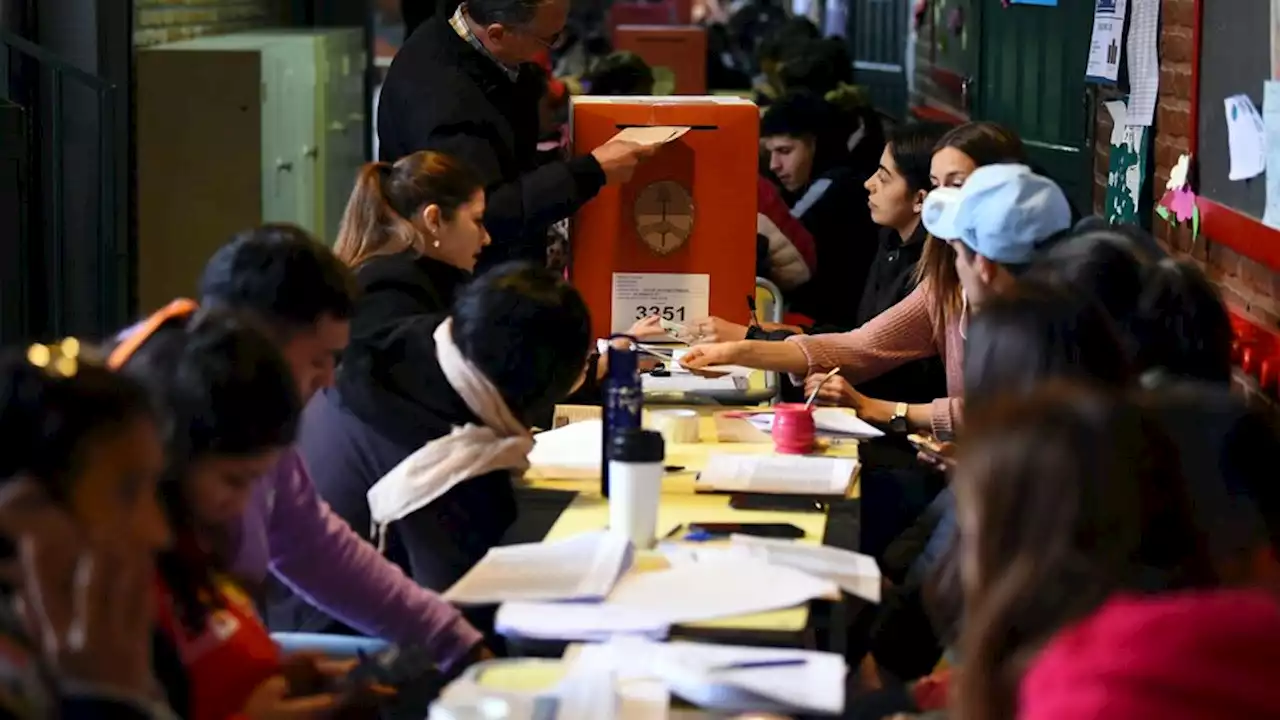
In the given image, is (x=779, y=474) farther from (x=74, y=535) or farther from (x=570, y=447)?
(x=74, y=535)

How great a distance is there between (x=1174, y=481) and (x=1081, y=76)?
13.4 feet

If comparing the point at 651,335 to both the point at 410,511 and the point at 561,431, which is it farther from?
the point at 410,511

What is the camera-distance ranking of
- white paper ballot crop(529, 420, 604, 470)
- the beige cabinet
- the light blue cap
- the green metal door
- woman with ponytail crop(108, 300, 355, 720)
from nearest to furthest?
woman with ponytail crop(108, 300, 355, 720)
the light blue cap
white paper ballot crop(529, 420, 604, 470)
the green metal door
the beige cabinet

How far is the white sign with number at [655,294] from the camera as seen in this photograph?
179 inches

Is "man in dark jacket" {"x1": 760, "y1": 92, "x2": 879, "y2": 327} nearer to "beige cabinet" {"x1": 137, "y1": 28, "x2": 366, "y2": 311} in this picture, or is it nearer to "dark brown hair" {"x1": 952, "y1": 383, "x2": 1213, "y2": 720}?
"beige cabinet" {"x1": 137, "y1": 28, "x2": 366, "y2": 311}

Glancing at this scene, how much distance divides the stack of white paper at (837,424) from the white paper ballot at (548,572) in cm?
101

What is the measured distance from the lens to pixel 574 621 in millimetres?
2422

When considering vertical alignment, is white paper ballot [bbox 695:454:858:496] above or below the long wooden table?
above

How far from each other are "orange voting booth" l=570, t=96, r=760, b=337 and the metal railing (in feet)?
7.42

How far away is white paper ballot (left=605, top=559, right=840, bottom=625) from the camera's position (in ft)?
8.13

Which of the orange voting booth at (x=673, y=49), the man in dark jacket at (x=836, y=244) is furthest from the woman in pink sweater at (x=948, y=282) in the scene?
the orange voting booth at (x=673, y=49)

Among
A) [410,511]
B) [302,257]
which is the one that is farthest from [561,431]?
[302,257]

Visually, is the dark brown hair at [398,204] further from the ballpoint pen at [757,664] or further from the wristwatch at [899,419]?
the ballpoint pen at [757,664]

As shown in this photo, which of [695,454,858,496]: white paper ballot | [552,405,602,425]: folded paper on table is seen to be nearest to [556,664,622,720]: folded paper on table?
[695,454,858,496]: white paper ballot
